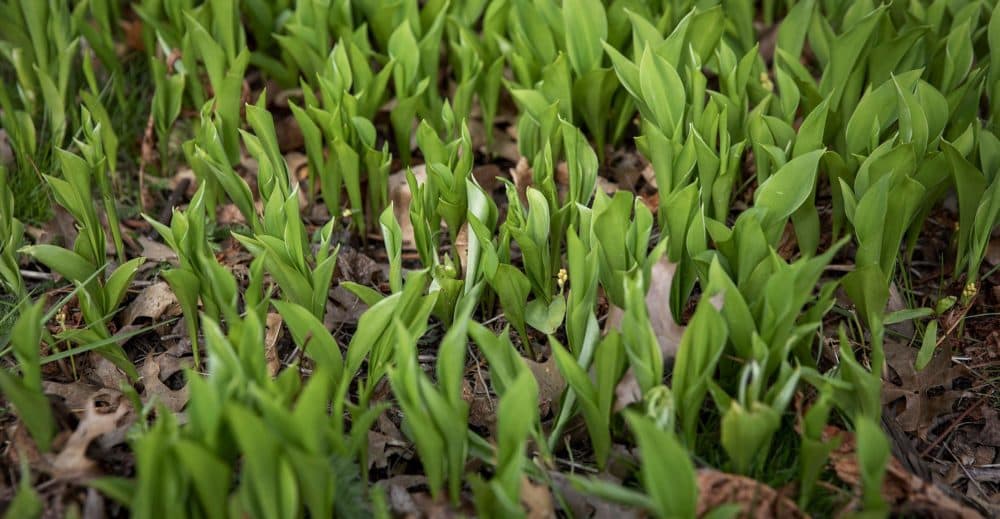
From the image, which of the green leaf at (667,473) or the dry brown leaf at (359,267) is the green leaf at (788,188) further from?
the dry brown leaf at (359,267)

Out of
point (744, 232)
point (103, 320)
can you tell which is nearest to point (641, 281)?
point (744, 232)

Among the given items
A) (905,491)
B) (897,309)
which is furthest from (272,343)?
(897,309)

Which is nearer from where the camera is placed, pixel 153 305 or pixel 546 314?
pixel 546 314

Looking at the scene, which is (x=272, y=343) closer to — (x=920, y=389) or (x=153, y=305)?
(x=153, y=305)

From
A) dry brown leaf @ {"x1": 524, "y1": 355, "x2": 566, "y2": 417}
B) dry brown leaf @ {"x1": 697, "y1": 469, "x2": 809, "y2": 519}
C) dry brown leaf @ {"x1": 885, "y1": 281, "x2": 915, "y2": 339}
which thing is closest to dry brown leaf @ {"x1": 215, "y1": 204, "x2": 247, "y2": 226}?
dry brown leaf @ {"x1": 524, "y1": 355, "x2": 566, "y2": 417}

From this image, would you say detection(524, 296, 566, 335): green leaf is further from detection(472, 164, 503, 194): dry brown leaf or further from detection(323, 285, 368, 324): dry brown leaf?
detection(472, 164, 503, 194): dry brown leaf

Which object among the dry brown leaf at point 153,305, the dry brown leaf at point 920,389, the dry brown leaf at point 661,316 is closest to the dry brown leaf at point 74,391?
the dry brown leaf at point 153,305

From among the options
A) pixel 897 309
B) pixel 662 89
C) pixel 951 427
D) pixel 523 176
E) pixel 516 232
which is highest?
pixel 662 89

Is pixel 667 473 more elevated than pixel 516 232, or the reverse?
pixel 516 232

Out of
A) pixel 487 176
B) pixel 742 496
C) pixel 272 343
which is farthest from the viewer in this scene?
pixel 487 176
